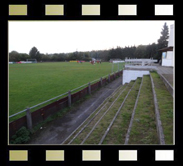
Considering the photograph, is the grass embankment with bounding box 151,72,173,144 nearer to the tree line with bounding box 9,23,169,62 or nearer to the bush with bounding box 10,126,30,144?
the bush with bounding box 10,126,30,144

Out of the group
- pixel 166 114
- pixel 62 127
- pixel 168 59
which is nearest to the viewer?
pixel 166 114

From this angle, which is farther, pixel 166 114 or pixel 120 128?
pixel 120 128

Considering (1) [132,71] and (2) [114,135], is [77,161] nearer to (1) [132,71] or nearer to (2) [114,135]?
(2) [114,135]

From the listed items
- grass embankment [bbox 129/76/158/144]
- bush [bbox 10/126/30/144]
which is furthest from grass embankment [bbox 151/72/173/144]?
bush [bbox 10/126/30/144]

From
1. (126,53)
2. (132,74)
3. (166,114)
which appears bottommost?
(166,114)

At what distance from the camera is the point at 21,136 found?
5109 mm

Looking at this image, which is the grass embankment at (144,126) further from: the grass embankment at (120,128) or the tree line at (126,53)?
the tree line at (126,53)

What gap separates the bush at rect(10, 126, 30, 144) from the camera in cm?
494

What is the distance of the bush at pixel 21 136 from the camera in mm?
4935

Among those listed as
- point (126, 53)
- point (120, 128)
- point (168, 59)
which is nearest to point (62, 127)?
point (120, 128)

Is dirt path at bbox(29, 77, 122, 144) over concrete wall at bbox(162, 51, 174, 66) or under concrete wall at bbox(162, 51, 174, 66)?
under

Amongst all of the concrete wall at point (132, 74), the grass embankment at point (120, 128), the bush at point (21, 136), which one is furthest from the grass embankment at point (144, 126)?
the concrete wall at point (132, 74)

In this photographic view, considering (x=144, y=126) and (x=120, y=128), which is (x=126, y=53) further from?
(x=144, y=126)

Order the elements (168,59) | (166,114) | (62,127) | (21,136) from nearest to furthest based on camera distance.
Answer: (166,114)
(21,136)
(62,127)
(168,59)
